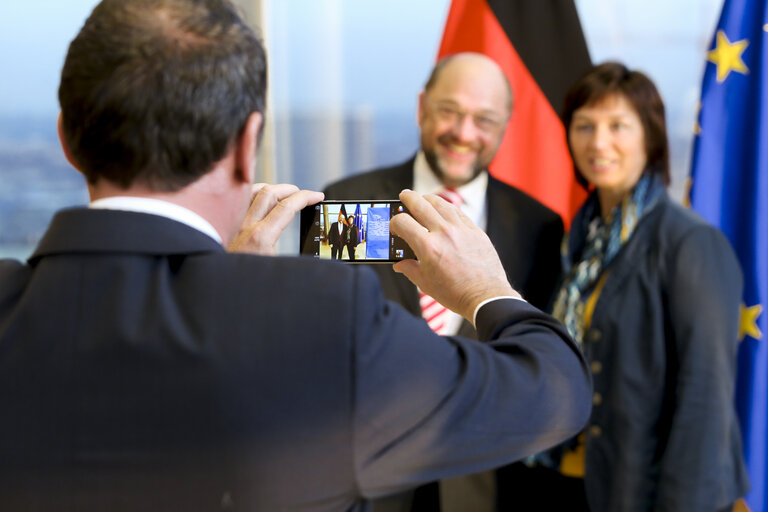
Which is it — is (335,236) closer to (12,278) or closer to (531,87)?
(12,278)

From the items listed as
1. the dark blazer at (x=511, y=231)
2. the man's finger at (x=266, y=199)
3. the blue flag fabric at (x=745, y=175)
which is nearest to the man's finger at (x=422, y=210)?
the man's finger at (x=266, y=199)

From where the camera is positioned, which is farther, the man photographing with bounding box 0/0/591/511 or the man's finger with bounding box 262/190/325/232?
the man's finger with bounding box 262/190/325/232

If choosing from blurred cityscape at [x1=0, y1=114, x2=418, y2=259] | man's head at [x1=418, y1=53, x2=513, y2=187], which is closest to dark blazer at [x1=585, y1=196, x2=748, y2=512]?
man's head at [x1=418, y1=53, x2=513, y2=187]

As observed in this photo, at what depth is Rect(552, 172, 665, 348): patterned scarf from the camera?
2.15 meters

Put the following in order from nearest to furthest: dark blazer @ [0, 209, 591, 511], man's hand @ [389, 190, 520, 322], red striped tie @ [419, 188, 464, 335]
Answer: dark blazer @ [0, 209, 591, 511] → man's hand @ [389, 190, 520, 322] → red striped tie @ [419, 188, 464, 335]

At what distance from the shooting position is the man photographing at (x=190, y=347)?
67 cm

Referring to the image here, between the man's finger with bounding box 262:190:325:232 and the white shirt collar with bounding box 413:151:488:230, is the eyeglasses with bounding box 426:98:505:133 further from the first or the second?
the man's finger with bounding box 262:190:325:232

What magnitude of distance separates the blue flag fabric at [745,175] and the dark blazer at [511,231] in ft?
1.60

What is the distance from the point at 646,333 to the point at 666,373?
0.12m

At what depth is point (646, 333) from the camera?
206 cm

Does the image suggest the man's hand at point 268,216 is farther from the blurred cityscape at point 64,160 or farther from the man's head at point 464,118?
the blurred cityscape at point 64,160

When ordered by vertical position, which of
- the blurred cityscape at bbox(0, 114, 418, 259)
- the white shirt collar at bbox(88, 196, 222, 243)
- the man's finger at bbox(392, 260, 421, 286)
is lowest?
the man's finger at bbox(392, 260, 421, 286)

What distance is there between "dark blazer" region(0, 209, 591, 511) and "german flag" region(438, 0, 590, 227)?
199 cm

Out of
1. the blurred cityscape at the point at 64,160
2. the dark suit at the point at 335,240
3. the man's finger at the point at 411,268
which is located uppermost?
the blurred cityscape at the point at 64,160
